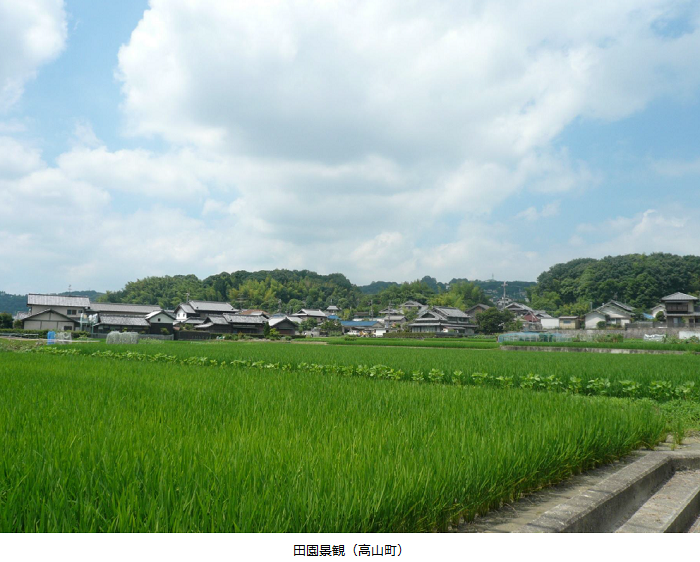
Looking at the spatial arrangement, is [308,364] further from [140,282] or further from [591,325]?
[140,282]

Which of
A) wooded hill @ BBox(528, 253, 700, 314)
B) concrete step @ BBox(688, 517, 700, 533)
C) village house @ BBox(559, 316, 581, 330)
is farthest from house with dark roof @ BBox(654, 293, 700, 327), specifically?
concrete step @ BBox(688, 517, 700, 533)

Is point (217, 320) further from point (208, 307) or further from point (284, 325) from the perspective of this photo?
point (208, 307)

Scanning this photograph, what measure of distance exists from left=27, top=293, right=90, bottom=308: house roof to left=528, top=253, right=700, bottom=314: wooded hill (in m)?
76.7

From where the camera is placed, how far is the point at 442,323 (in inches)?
2645

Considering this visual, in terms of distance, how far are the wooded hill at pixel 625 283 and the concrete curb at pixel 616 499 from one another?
88059 millimetres

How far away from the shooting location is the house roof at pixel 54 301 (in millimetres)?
54250

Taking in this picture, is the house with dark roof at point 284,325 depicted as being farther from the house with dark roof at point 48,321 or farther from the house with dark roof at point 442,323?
→ the house with dark roof at point 48,321

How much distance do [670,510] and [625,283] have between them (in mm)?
96351

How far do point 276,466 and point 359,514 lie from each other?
62 cm

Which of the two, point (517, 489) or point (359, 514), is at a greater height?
point (359, 514)

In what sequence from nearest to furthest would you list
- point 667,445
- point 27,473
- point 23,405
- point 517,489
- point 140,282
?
point 27,473
point 517,489
point 23,405
point 667,445
point 140,282

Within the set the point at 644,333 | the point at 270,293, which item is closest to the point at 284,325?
the point at 270,293
